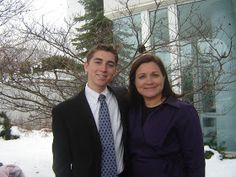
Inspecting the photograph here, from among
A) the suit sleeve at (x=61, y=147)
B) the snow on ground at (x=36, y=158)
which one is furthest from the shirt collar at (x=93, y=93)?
the snow on ground at (x=36, y=158)

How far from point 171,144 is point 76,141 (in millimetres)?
643

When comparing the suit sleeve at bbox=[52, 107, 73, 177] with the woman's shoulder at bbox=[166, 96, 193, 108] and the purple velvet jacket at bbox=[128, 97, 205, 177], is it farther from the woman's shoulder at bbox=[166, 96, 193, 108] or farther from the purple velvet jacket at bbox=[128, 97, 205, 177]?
the woman's shoulder at bbox=[166, 96, 193, 108]

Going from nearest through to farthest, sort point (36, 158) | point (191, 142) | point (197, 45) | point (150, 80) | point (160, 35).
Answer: point (191, 142) → point (150, 80) → point (197, 45) → point (160, 35) → point (36, 158)

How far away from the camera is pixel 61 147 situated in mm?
2617

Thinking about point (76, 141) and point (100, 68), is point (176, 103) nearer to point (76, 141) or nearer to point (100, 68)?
point (100, 68)

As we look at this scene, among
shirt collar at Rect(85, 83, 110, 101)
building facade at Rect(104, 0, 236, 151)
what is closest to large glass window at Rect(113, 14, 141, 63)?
building facade at Rect(104, 0, 236, 151)

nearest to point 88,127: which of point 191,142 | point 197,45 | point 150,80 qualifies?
point 150,80

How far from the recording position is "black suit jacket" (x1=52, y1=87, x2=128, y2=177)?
102 inches

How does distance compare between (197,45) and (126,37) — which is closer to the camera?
(197,45)

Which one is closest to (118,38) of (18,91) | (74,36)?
(74,36)

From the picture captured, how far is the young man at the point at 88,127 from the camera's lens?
2586 mm

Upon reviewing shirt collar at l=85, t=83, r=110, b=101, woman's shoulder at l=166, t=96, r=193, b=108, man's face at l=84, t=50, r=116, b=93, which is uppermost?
man's face at l=84, t=50, r=116, b=93

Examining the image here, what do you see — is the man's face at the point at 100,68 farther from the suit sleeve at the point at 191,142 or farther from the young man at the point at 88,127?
the suit sleeve at the point at 191,142

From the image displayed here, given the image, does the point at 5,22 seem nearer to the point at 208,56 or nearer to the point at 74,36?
the point at 74,36
